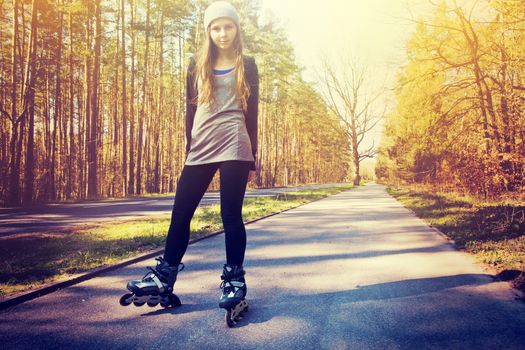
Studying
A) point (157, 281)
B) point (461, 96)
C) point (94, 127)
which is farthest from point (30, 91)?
point (461, 96)

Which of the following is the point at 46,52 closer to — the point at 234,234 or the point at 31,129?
the point at 31,129

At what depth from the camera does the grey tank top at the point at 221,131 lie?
8.35 feet

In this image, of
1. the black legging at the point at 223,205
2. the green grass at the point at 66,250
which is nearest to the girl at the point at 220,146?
the black legging at the point at 223,205

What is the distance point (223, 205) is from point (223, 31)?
4.30 feet

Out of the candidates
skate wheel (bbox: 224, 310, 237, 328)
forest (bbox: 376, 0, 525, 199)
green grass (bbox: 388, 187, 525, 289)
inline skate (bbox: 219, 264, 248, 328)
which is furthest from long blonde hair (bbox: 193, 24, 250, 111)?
forest (bbox: 376, 0, 525, 199)

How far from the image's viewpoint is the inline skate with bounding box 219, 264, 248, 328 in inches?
88.8

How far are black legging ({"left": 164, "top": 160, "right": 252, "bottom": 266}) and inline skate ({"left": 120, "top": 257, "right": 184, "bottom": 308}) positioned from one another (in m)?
0.08

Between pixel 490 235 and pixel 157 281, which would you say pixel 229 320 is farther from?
pixel 490 235

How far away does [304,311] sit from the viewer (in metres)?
2.54

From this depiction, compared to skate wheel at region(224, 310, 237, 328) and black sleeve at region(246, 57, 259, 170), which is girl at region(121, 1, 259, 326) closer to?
black sleeve at region(246, 57, 259, 170)

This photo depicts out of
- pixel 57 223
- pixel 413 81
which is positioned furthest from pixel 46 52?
pixel 413 81

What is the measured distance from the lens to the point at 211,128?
2590 millimetres

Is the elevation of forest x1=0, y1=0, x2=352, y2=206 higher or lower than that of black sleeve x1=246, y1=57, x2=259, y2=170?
higher

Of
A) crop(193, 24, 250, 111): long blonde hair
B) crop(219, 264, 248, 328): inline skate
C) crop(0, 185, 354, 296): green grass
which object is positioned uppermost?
crop(193, 24, 250, 111): long blonde hair
